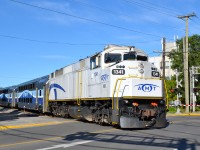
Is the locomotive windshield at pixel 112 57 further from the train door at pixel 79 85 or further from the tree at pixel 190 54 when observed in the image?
the tree at pixel 190 54

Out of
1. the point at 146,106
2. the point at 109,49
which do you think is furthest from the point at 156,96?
the point at 109,49

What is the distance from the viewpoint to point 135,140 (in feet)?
42.3

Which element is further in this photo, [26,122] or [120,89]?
[26,122]

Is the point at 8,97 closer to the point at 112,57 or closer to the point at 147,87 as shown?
the point at 112,57

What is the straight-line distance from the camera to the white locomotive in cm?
1645

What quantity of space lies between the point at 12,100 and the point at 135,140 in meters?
38.9

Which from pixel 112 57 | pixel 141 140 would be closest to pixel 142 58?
pixel 112 57

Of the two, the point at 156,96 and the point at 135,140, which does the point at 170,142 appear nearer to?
the point at 135,140

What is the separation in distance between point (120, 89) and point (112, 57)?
81.7 inches

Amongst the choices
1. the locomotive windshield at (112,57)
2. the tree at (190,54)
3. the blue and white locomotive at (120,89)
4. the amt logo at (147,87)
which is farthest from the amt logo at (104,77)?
the tree at (190,54)

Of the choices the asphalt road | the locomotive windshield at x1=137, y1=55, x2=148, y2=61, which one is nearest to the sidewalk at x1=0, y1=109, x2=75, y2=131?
the asphalt road

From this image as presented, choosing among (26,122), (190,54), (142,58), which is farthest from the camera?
(190,54)

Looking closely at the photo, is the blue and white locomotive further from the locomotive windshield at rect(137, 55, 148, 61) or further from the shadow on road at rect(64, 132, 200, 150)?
the shadow on road at rect(64, 132, 200, 150)

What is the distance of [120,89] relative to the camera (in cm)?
1669
